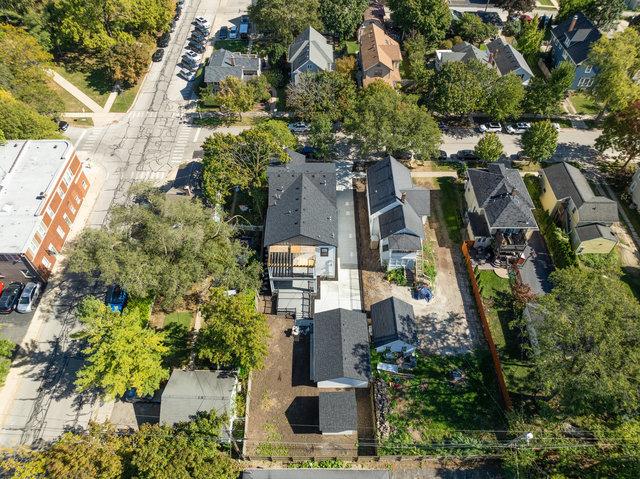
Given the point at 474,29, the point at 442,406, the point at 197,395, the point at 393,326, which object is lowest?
the point at 442,406

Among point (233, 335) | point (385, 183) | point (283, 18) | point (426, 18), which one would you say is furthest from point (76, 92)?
point (426, 18)

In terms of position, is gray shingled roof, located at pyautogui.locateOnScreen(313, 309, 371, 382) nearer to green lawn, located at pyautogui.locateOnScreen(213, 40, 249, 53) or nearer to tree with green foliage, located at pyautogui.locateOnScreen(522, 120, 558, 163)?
tree with green foliage, located at pyautogui.locateOnScreen(522, 120, 558, 163)

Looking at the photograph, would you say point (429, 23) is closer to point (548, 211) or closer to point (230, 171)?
point (548, 211)

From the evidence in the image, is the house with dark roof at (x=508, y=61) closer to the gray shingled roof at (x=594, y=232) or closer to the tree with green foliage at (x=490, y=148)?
the tree with green foliage at (x=490, y=148)

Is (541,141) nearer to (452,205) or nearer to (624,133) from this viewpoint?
(624,133)

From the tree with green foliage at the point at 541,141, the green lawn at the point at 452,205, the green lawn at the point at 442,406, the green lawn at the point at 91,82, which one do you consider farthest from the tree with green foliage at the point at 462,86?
the green lawn at the point at 91,82

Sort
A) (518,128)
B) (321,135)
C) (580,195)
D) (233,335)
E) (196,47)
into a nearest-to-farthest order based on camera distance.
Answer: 1. (233,335)
2. (580,195)
3. (321,135)
4. (518,128)
5. (196,47)
